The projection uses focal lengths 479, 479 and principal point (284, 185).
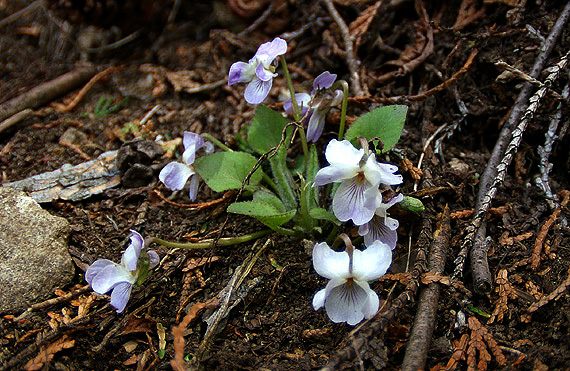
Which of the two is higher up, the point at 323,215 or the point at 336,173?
the point at 336,173

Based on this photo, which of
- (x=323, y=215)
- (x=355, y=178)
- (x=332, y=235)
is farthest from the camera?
(x=332, y=235)

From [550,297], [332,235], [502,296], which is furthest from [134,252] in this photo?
[550,297]

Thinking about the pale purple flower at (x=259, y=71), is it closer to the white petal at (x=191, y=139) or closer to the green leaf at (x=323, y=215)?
the white petal at (x=191, y=139)

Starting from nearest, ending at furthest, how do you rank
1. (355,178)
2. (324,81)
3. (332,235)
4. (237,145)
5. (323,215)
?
(355,178), (323,215), (332,235), (324,81), (237,145)

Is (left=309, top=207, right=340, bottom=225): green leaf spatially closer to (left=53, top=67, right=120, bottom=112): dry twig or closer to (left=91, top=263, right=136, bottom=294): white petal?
(left=91, top=263, right=136, bottom=294): white petal

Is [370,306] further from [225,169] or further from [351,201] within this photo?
[225,169]

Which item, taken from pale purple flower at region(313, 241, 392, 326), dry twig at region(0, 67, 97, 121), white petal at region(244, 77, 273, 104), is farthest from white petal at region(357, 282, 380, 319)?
dry twig at region(0, 67, 97, 121)

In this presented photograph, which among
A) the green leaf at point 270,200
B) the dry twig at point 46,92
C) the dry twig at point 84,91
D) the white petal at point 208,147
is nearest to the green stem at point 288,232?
the green leaf at point 270,200

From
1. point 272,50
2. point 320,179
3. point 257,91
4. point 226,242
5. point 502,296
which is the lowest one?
point 502,296
